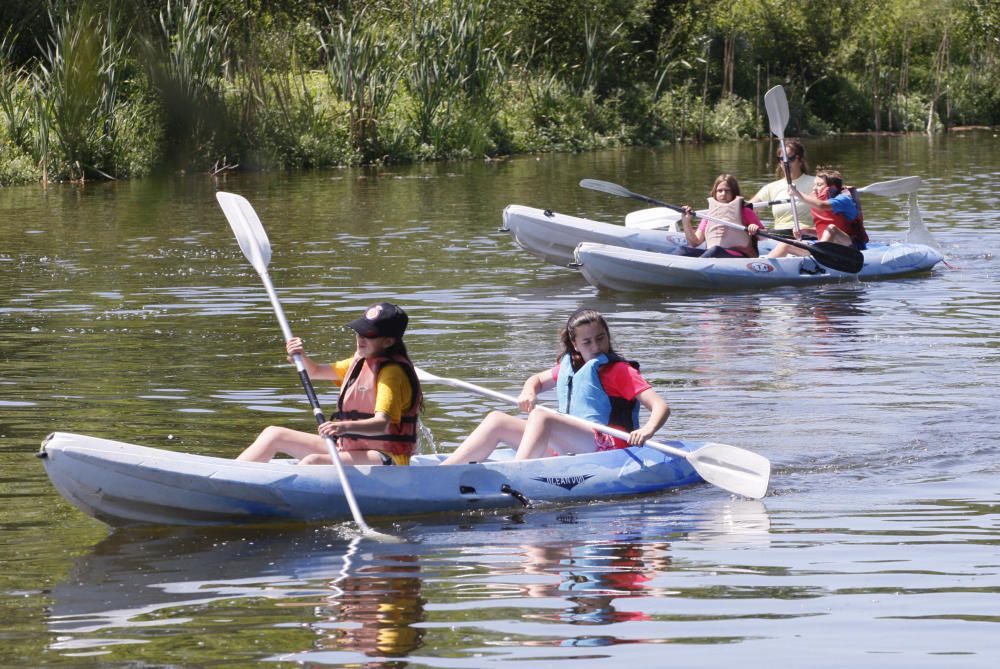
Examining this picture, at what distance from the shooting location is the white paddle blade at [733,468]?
6625 mm

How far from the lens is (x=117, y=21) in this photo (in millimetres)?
21688

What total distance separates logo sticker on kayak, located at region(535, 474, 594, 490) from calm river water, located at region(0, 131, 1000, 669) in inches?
4.7

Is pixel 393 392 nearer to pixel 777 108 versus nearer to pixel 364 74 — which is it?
pixel 777 108

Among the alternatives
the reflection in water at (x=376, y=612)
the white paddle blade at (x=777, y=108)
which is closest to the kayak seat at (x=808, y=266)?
the white paddle blade at (x=777, y=108)

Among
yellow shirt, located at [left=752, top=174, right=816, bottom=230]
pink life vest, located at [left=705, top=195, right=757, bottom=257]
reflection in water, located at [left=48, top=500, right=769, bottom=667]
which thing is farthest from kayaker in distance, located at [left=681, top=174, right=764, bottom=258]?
reflection in water, located at [left=48, top=500, right=769, bottom=667]

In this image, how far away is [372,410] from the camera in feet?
21.2

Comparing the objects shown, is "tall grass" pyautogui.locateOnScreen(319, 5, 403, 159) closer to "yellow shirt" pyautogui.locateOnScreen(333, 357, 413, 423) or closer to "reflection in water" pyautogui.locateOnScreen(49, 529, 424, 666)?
"yellow shirt" pyautogui.locateOnScreen(333, 357, 413, 423)

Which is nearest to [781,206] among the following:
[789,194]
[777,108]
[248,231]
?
[789,194]

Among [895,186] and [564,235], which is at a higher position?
[895,186]

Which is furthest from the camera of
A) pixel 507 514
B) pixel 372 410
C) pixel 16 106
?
pixel 16 106

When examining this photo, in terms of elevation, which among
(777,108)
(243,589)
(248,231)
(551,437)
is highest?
(777,108)

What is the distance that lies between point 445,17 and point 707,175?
5.22 metres

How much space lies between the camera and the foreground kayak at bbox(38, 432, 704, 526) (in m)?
5.92

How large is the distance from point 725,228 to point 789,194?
669 mm
